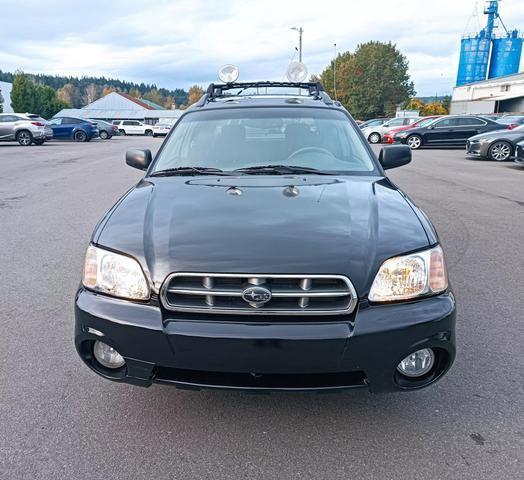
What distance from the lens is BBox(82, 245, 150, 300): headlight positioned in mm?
2170

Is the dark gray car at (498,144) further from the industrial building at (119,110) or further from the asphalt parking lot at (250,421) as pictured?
the industrial building at (119,110)

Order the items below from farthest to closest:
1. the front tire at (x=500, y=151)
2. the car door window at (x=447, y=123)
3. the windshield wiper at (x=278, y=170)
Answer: the car door window at (x=447, y=123), the front tire at (x=500, y=151), the windshield wiper at (x=278, y=170)

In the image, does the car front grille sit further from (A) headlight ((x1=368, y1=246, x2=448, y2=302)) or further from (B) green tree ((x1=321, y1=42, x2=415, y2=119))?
(B) green tree ((x1=321, y1=42, x2=415, y2=119))

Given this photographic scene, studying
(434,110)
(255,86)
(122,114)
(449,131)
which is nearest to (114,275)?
(255,86)

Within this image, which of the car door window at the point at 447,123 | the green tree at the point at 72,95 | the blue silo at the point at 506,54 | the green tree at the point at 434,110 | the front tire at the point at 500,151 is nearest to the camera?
the front tire at the point at 500,151

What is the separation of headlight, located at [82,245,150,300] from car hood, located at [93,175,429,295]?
0.17 feet

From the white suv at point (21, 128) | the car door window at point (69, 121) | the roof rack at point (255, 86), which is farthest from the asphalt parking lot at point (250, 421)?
the car door window at point (69, 121)

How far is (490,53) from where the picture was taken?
222ft

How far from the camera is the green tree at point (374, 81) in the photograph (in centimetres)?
7450

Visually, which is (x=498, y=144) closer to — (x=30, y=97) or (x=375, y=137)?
(x=375, y=137)

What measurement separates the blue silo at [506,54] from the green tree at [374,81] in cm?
1341

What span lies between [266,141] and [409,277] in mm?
1813

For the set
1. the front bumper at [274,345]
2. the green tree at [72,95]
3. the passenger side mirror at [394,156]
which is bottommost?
the front bumper at [274,345]

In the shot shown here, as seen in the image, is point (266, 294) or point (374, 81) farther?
point (374, 81)
